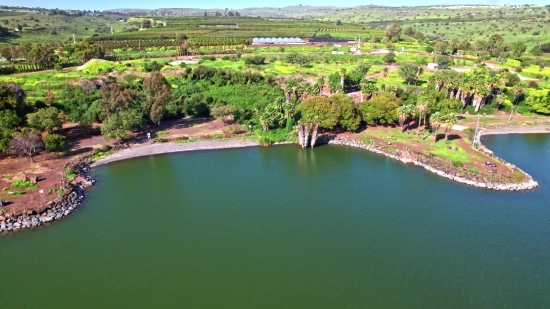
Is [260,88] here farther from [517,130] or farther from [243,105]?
[517,130]

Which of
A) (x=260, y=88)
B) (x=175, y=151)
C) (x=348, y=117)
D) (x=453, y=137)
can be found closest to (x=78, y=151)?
(x=175, y=151)

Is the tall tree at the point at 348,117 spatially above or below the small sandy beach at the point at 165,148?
above

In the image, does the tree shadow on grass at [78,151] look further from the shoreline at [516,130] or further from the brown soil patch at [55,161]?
the shoreline at [516,130]

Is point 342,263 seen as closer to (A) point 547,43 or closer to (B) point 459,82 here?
(B) point 459,82

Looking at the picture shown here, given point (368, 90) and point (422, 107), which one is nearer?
point (422, 107)

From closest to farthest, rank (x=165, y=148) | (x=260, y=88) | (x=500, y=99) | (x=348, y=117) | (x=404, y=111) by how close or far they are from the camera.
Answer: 1. (x=165, y=148)
2. (x=404, y=111)
3. (x=348, y=117)
4. (x=500, y=99)
5. (x=260, y=88)

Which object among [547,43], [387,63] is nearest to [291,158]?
[387,63]

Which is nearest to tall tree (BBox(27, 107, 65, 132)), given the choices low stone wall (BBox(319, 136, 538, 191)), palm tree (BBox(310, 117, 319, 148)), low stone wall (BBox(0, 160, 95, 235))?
low stone wall (BBox(0, 160, 95, 235))

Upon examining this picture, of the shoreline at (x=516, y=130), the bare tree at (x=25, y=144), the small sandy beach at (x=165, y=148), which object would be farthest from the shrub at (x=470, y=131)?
the bare tree at (x=25, y=144)
